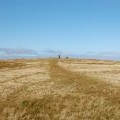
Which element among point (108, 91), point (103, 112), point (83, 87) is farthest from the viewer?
point (83, 87)

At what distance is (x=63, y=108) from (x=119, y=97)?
212 inches

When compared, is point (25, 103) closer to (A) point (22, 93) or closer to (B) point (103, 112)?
(A) point (22, 93)

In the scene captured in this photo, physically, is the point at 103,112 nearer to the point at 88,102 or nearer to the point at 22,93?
the point at 88,102

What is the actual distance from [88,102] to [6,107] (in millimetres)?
6487

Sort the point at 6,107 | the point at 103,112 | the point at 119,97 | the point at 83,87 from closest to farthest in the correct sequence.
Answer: the point at 103,112, the point at 6,107, the point at 119,97, the point at 83,87

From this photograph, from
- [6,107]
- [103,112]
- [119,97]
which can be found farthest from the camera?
[119,97]

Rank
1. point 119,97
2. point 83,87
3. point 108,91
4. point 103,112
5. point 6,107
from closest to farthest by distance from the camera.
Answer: point 103,112 < point 6,107 < point 119,97 < point 108,91 < point 83,87

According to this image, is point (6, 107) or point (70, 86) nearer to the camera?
point (6, 107)

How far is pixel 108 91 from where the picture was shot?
31.7m

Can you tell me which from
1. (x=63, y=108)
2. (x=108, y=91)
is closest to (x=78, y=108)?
(x=63, y=108)

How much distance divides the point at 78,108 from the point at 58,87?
32.3 ft

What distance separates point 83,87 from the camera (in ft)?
116

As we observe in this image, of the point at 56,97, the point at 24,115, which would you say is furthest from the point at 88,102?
the point at 24,115

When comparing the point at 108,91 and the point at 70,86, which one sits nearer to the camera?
the point at 108,91
